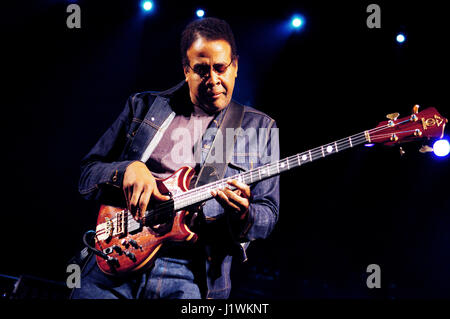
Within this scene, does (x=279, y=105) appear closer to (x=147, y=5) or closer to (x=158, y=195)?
(x=147, y=5)

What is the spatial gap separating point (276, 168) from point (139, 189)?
98 centimetres

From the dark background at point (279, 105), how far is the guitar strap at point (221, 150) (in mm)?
2052

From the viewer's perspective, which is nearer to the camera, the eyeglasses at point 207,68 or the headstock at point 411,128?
the headstock at point 411,128

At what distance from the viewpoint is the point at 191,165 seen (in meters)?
2.31

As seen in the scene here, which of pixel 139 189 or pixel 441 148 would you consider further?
pixel 139 189

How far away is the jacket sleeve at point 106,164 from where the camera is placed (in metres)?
2.16

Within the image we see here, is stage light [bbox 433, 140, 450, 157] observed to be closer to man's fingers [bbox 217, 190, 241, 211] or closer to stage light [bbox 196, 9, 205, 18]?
Answer: man's fingers [bbox 217, 190, 241, 211]

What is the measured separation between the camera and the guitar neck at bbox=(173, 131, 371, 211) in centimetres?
194

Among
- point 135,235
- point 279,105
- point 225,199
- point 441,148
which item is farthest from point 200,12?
point 441,148

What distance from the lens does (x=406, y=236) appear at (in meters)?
4.80

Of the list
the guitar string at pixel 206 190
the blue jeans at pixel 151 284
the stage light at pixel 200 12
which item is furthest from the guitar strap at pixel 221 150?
the stage light at pixel 200 12

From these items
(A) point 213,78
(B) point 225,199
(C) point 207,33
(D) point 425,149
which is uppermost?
(C) point 207,33

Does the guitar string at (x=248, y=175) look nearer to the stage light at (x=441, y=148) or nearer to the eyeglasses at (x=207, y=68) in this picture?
the stage light at (x=441, y=148)

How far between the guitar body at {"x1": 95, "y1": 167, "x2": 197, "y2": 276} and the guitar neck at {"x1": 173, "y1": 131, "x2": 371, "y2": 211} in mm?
84
